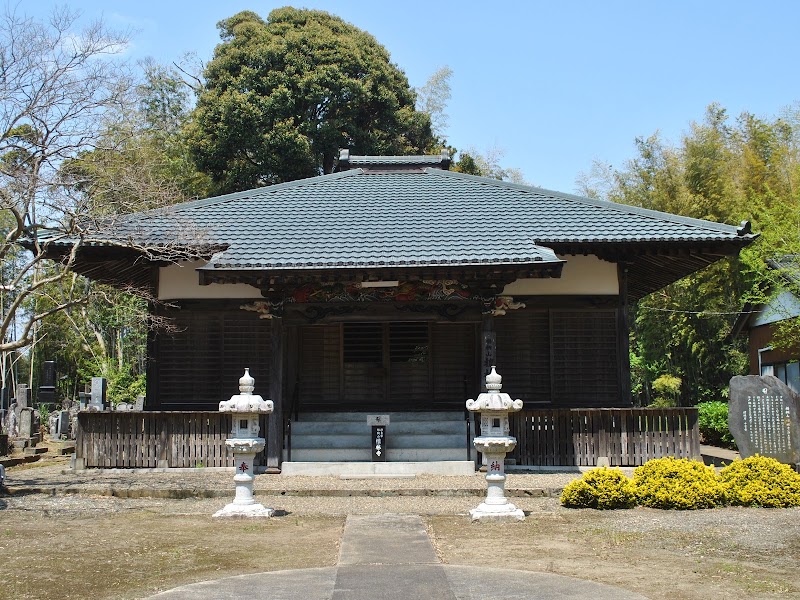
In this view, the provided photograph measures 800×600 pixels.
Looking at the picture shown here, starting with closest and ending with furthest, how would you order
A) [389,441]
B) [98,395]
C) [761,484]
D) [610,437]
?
[761,484]
[610,437]
[389,441]
[98,395]

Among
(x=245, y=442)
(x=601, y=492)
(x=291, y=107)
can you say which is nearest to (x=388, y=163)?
(x=245, y=442)

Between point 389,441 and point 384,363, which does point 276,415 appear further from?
point 384,363

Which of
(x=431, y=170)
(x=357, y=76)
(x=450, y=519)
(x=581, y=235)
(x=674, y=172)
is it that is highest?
(x=357, y=76)

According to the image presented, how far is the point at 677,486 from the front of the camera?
1073 centimetres

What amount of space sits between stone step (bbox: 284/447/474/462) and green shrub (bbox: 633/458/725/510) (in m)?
4.02

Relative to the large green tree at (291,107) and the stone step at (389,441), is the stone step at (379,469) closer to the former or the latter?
the stone step at (389,441)

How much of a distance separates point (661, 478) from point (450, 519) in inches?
116

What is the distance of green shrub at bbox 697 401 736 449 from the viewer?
22.0 meters

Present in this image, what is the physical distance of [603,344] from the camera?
15.7m

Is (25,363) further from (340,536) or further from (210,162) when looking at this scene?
(340,536)

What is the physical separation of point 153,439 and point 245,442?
4.41 m

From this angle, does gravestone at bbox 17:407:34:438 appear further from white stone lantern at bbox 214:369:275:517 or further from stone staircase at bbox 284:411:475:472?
white stone lantern at bbox 214:369:275:517

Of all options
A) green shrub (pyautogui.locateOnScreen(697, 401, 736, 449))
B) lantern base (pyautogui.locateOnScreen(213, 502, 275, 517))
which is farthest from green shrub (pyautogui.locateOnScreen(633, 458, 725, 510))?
green shrub (pyautogui.locateOnScreen(697, 401, 736, 449))

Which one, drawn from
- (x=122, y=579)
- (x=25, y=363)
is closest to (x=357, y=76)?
(x=25, y=363)
